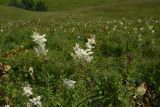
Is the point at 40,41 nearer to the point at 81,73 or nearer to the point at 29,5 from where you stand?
the point at 81,73

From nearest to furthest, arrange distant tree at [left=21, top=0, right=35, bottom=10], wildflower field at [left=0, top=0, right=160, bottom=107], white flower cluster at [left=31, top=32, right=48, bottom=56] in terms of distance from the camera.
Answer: wildflower field at [left=0, top=0, right=160, bottom=107]
white flower cluster at [left=31, top=32, right=48, bottom=56]
distant tree at [left=21, top=0, right=35, bottom=10]

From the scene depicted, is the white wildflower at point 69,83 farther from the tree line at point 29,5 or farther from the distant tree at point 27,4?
the distant tree at point 27,4

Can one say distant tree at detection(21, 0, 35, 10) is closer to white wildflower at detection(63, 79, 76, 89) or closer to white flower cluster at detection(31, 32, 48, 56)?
white flower cluster at detection(31, 32, 48, 56)

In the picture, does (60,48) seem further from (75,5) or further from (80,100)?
(75,5)

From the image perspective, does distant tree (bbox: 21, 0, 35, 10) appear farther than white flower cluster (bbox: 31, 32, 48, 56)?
Yes

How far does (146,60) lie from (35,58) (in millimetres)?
2690

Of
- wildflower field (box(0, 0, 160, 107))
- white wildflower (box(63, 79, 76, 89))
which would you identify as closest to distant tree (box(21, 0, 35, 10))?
wildflower field (box(0, 0, 160, 107))

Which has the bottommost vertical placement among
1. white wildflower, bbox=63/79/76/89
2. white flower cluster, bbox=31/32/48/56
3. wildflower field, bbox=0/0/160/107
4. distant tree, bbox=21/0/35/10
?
distant tree, bbox=21/0/35/10

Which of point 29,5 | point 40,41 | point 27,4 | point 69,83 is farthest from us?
point 27,4

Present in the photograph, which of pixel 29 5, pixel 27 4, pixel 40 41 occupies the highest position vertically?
pixel 40 41

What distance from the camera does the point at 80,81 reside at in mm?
9281

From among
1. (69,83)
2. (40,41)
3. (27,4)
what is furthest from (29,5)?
(69,83)

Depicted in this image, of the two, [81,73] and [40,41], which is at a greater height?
[40,41]

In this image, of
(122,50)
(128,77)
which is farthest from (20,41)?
(128,77)
